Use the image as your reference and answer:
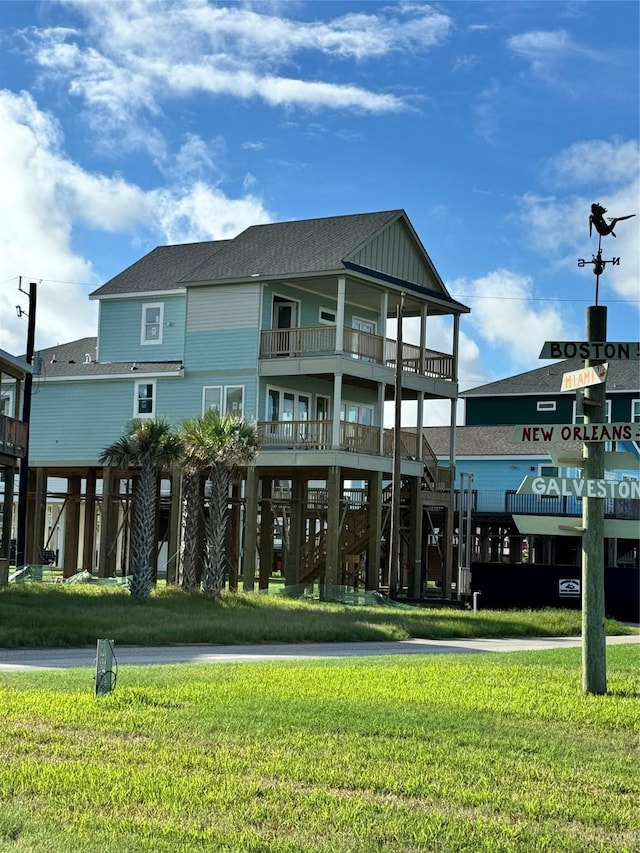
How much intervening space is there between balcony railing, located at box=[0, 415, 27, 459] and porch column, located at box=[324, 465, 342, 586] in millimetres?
9200

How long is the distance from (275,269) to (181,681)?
90.3 feet

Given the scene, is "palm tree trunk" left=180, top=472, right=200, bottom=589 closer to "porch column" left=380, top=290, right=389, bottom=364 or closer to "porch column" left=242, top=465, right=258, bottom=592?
"porch column" left=242, top=465, right=258, bottom=592

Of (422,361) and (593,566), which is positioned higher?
(422,361)

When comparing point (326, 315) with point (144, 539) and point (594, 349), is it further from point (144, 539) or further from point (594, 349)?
point (594, 349)

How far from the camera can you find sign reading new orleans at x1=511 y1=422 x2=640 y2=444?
14164mm

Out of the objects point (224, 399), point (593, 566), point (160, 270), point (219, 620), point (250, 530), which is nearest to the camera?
point (593, 566)

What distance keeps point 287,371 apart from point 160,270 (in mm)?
8254

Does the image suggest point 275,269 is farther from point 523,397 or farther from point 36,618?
point 523,397

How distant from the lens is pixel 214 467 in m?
35.1

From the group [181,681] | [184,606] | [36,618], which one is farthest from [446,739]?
[184,606]

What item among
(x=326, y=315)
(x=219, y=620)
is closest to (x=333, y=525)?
(x=326, y=315)

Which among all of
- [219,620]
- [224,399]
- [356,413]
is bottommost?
[219,620]

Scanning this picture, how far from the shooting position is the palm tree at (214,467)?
34781 millimetres

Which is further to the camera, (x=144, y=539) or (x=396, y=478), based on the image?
(x=396, y=478)
